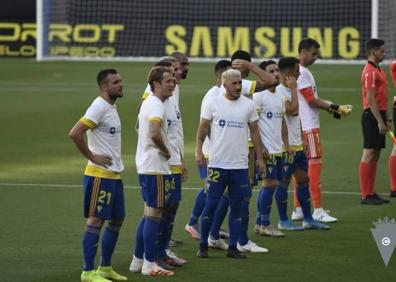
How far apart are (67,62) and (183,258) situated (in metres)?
28.6

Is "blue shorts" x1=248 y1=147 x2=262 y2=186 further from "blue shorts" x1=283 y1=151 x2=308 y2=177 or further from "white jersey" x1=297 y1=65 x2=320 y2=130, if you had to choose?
"white jersey" x1=297 y1=65 x2=320 y2=130

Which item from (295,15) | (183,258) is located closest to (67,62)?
(295,15)

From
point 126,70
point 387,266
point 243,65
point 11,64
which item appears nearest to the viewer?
point 387,266

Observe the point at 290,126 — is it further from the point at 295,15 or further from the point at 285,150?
the point at 295,15

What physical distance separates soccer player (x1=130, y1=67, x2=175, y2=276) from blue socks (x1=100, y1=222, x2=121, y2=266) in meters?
0.34

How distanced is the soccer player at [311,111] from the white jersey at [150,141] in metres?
3.62

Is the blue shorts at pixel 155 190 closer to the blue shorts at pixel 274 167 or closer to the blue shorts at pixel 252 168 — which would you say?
the blue shorts at pixel 252 168

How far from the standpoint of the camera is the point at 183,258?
40.3ft

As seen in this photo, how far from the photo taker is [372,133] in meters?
16.4

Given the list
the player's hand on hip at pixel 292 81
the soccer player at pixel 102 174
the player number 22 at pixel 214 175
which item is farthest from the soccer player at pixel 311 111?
the soccer player at pixel 102 174

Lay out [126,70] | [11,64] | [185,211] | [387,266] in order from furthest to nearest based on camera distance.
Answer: [11,64]
[126,70]
[185,211]
[387,266]

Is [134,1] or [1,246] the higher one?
[134,1]

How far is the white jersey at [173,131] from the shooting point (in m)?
11.6

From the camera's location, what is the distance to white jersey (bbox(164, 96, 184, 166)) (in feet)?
38.2
